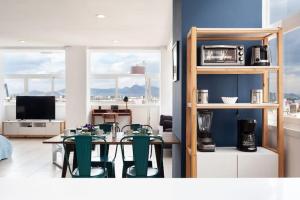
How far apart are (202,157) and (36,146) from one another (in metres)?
5.81

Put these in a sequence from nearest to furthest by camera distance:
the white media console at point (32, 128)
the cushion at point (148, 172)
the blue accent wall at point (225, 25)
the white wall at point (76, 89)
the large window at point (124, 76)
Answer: the cushion at point (148, 172), the blue accent wall at point (225, 25), the white wall at point (76, 89), the white media console at point (32, 128), the large window at point (124, 76)

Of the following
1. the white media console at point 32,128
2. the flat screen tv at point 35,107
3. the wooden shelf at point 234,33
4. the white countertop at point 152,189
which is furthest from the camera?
the flat screen tv at point 35,107

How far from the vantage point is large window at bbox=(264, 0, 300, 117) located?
2.74 m

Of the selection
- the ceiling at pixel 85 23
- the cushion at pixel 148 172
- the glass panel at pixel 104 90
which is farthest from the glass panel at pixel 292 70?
the glass panel at pixel 104 90

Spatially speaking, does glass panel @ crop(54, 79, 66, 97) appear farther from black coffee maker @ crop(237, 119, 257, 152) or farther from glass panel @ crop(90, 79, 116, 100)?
black coffee maker @ crop(237, 119, 257, 152)

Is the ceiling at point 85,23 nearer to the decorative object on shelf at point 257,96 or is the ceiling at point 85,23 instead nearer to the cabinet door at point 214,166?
the decorative object on shelf at point 257,96

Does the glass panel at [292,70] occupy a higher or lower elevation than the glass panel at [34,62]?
lower

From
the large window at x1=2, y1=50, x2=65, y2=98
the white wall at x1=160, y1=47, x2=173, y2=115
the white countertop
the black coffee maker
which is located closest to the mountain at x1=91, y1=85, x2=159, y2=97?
the white wall at x1=160, y1=47, x2=173, y2=115

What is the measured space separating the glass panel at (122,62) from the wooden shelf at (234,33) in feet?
20.6

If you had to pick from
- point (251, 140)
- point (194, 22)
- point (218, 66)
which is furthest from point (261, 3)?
point (251, 140)

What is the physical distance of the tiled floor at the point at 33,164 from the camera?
4.76 metres

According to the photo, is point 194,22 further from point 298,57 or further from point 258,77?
point 298,57

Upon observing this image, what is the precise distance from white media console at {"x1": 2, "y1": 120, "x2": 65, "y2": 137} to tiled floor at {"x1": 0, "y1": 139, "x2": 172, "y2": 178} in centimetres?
136

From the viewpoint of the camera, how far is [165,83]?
885cm
